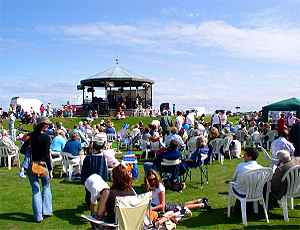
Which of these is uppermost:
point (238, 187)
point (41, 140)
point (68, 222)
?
point (41, 140)

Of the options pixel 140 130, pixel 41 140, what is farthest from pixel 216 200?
pixel 140 130

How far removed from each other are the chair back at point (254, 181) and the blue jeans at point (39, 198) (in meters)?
3.10

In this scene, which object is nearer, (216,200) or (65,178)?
(216,200)

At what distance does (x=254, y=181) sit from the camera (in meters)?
7.29

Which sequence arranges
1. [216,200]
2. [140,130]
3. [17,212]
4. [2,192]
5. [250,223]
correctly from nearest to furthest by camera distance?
[250,223]
[17,212]
[216,200]
[2,192]
[140,130]

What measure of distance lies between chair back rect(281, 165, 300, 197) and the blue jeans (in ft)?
12.5

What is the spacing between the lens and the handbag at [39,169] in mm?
7566

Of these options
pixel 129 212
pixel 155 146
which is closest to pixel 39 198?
pixel 129 212

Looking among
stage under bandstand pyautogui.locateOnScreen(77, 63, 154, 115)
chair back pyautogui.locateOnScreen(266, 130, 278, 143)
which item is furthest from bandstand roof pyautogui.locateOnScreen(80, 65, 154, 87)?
chair back pyautogui.locateOnScreen(266, 130, 278, 143)

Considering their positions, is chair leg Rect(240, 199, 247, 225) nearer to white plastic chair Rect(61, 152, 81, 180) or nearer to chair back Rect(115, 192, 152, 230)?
chair back Rect(115, 192, 152, 230)

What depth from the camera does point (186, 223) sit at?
24.2ft

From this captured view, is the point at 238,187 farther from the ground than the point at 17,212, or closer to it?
farther from the ground

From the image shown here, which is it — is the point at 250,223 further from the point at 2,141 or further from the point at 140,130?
the point at 140,130

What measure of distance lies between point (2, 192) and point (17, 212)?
1.90 metres
